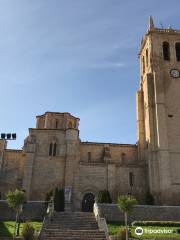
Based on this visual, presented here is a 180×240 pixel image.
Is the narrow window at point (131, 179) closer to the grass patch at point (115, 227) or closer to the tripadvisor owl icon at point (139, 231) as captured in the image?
the grass patch at point (115, 227)

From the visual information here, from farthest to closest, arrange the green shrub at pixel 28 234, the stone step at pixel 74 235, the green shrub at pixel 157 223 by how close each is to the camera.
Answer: the green shrub at pixel 157 223
the stone step at pixel 74 235
the green shrub at pixel 28 234

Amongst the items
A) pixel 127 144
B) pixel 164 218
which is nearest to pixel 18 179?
pixel 127 144

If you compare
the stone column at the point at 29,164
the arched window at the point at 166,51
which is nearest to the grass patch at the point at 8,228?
the stone column at the point at 29,164

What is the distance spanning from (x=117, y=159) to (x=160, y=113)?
375 inches

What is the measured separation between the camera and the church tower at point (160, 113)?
4041 centimetres

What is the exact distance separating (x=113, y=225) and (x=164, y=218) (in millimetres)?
6378

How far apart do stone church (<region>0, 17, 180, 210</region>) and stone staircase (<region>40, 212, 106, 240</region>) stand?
22.5 feet

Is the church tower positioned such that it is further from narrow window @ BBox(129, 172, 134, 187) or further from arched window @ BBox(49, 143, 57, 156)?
arched window @ BBox(49, 143, 57, 156)

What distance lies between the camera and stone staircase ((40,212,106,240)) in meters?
25.7

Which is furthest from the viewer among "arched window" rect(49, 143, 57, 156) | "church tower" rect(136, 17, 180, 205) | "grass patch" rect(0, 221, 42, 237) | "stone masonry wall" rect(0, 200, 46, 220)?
"arched window" rect(49, 143, 57, 156)

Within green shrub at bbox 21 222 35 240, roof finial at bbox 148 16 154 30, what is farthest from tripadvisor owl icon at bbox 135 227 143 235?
roof finial at bbox 148 16 154 30

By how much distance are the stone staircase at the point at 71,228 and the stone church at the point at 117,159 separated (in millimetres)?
6859

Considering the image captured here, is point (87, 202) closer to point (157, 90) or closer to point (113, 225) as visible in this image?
point (113, 225)

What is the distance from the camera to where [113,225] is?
98.5 ft
